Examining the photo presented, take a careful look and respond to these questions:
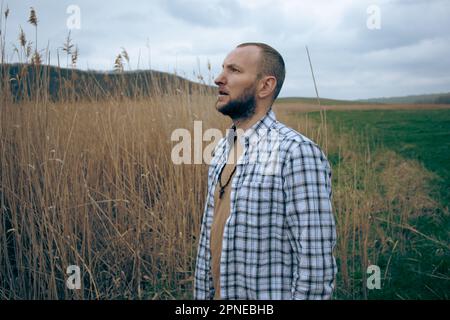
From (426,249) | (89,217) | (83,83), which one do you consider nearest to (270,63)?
(89,217)

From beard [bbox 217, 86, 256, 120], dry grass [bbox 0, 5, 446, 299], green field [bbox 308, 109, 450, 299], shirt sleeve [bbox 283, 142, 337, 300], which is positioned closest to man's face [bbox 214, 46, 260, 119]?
beard [bbox 217, 86, 256, 120]

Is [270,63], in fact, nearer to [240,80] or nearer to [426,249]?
[240,80]

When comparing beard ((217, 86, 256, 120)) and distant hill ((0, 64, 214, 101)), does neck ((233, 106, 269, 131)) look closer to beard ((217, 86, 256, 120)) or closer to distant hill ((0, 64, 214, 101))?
beard ((217, 86, 256, 120))

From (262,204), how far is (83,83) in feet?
6.58

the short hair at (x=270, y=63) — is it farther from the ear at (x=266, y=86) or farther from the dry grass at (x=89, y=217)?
the dry grass at (x=89, y=217)

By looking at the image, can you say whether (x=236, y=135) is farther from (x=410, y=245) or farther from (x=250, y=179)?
(x=410, y=245)

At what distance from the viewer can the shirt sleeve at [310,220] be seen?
0.96 metres

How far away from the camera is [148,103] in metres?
2.83

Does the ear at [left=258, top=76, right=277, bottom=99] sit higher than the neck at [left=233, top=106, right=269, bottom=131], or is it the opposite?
the ear at [left=258, top=76, right=277, bottom=99]

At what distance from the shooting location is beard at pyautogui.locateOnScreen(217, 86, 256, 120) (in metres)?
1.18

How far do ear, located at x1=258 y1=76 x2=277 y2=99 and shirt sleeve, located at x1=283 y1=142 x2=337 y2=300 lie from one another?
0.24m

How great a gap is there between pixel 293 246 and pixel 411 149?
5.75 meters

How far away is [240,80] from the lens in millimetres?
1177
